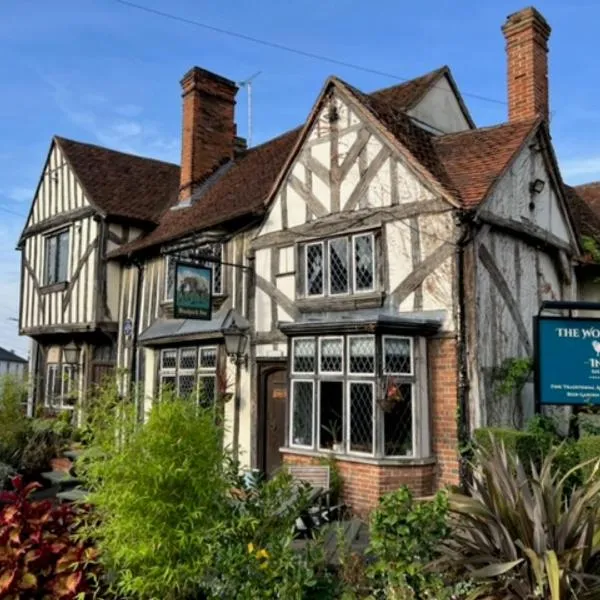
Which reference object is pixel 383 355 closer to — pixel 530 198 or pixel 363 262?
pixel 363 262

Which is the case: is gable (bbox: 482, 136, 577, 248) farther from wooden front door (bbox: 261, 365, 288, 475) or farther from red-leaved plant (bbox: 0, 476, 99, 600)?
red-leaved plant (bbox: 0, 476, 99, 600)

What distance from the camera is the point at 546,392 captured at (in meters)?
8.22

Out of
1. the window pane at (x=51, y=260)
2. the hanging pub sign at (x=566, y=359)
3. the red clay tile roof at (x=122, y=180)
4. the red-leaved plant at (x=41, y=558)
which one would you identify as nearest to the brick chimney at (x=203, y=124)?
the red clay tile roof at (x=122, y=180)

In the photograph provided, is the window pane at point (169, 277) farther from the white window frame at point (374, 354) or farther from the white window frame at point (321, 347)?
the white window frame at point (374, 354)

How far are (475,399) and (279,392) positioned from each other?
12.2 ft

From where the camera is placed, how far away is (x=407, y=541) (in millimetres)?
4488

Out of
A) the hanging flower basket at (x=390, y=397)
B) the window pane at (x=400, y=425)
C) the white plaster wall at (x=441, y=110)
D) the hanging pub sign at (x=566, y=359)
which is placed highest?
the white plaster wall at (x=441, y=110)

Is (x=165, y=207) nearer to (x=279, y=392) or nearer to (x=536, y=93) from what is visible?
(x=279, y=392)

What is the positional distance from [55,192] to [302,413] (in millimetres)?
10708

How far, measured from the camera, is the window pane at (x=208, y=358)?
1239 cm

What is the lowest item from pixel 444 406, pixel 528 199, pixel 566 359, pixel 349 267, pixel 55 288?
pixel 444 406

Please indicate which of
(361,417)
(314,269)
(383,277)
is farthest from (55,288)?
(361,417)

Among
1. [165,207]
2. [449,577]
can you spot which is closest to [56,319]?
[165,207]

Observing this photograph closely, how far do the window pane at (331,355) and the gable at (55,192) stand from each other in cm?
847
